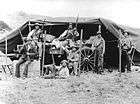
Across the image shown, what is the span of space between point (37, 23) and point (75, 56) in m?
2.16

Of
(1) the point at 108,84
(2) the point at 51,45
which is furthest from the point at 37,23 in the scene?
(1) the point at 108,84

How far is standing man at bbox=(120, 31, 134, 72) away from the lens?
1802cm

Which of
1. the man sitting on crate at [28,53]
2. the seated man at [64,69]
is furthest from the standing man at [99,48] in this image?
the man sitting on crate at [28,53]

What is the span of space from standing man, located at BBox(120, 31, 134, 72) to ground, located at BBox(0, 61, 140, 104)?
164 inches

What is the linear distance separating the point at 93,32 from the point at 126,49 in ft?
5.96

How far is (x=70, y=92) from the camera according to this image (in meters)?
11.2

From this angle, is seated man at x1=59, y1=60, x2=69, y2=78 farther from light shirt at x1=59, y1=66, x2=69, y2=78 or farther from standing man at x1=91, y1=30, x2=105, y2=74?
standing man at x1=91, y1=30, x2=105, y2=74

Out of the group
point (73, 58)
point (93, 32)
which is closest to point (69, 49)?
point (73, 58)

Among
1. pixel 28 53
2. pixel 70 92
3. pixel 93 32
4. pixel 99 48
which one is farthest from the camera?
pixel 93 32

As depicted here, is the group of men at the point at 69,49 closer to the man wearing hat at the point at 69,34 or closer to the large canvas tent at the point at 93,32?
the man wearing hat at the point at 69,34

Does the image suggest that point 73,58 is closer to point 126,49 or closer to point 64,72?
point 64,72

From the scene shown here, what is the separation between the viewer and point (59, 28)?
18.4 metres

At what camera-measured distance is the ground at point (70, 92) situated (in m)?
9.87

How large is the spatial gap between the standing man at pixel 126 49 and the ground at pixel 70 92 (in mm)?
4160
